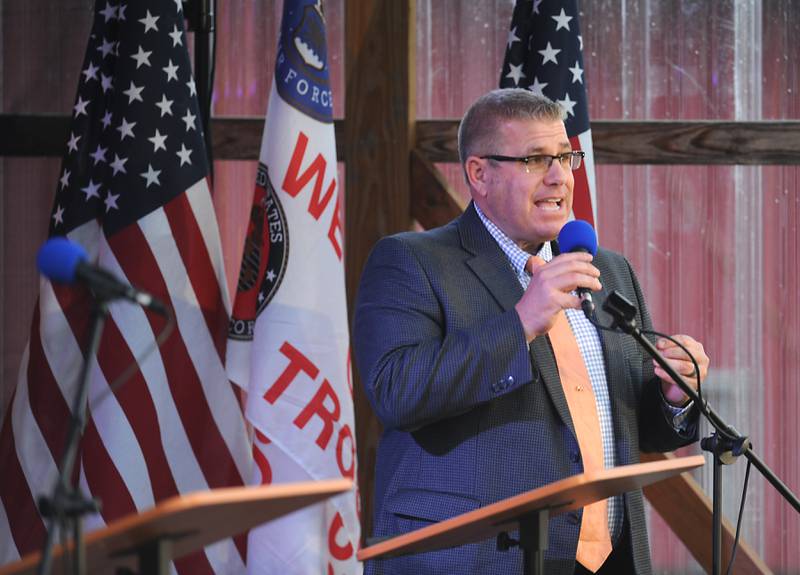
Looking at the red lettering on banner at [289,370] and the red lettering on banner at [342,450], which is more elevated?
the red lettering on banner at [289,370]

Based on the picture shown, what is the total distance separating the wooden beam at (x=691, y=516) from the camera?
3.71 meters

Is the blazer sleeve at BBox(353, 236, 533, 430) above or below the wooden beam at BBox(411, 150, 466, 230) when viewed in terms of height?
below

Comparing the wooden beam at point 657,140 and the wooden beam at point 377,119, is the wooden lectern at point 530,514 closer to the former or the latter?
the wooden beam at point 377,119

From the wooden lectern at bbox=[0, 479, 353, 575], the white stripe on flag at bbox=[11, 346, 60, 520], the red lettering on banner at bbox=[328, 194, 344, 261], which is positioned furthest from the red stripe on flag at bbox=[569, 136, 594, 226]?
the wooden lectern at bbox=[0, 479, 353, 575]

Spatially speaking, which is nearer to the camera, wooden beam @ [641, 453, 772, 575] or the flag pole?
the flag pole

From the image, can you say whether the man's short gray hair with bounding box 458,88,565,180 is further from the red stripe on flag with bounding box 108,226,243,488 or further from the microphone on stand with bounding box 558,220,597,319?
the red stripe on flag with bounding box 108,226,243,488

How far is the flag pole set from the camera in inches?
142

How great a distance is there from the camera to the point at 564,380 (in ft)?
7.83

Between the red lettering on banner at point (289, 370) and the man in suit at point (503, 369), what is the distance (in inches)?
33.3

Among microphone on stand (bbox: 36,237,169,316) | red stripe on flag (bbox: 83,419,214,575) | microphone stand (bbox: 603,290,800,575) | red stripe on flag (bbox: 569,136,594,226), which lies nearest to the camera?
microphone on stand (bbox: 36,237,169,316)

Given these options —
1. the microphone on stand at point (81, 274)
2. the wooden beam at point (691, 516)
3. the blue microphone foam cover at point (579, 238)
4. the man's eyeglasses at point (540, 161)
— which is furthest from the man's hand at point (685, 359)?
the wooden beam at point (691, 516)

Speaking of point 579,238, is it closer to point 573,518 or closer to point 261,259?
point 573,518

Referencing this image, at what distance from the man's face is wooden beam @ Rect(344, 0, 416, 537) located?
4.12 feet

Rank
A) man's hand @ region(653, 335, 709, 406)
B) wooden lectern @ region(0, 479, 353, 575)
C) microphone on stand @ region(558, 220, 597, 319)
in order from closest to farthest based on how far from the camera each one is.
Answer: wooden lectern @ region(0, 479, 353, 575), microphone on stand @ region(558, 220, 597, 319), man's hand @ region(653, 335, 709, 406)
